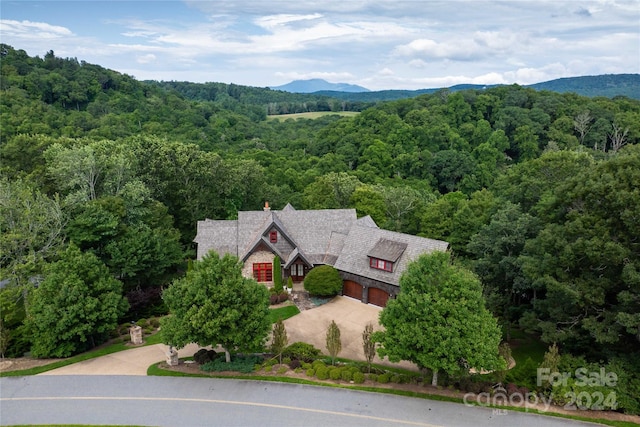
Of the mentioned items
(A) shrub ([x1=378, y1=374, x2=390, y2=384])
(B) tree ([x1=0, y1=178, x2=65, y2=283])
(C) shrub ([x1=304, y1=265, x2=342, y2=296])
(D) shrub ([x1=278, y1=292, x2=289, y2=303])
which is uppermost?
(B) tree ([x1=0, y1=178, x2=65, y2=283])

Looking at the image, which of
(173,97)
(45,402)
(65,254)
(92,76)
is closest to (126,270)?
(65,254)

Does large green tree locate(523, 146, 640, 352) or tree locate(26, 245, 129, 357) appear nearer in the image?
large green tree locate(523, 146, 640, 352)

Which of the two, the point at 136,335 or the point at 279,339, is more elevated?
the point at 279,339

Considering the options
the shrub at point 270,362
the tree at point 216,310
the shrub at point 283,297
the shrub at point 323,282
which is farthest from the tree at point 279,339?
the shrub at point 323,282

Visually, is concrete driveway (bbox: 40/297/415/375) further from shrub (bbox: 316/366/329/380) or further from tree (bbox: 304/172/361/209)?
tree (bbox: 304/172/361/209)

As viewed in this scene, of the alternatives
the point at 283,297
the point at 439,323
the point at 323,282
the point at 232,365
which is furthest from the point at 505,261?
the point at 232,365

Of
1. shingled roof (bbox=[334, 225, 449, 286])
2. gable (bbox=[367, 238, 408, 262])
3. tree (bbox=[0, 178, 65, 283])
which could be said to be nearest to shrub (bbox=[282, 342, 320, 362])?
shingled roof (bbox=[334, 225, 449, 286])

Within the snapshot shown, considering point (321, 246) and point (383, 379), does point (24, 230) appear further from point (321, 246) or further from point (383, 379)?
point (383, 379)
